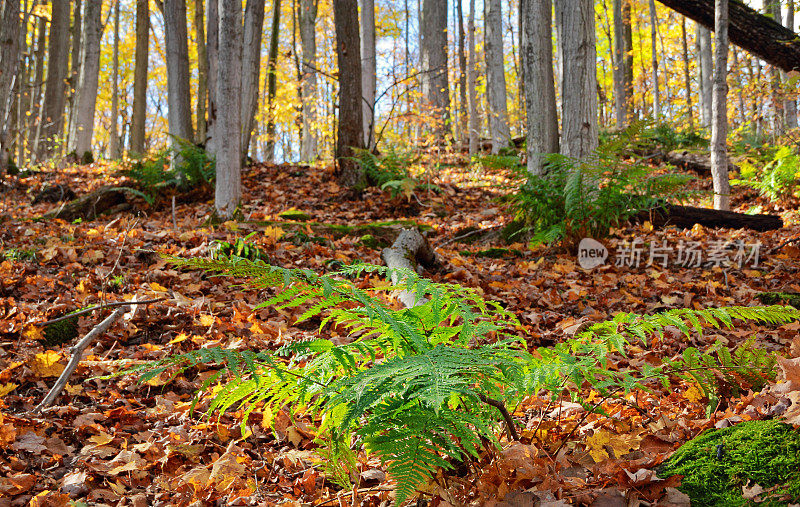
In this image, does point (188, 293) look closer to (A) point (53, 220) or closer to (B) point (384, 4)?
(A) point (53, 220)

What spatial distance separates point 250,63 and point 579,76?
633 cm

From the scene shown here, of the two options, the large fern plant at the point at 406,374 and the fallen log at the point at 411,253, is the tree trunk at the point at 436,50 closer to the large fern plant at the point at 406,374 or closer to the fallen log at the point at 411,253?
the fallen log at the point at 411,253

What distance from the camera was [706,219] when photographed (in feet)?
19.1

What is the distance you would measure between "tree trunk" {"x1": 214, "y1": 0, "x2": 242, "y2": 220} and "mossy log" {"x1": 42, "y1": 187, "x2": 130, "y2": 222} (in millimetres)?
2306

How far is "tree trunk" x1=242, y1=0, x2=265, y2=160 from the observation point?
29.6 ft

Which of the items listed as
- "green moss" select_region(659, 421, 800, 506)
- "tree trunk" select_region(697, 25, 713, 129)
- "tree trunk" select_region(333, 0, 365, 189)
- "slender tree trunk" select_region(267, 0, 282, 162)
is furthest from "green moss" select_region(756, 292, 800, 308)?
"slender tree trunk" select_region(267, 0, 282, 162)

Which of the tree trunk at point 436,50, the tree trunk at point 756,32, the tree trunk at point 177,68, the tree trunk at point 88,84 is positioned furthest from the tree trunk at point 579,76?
the tree trunk at point 88,84

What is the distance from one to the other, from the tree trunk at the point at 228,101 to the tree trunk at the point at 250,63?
3.30 metres

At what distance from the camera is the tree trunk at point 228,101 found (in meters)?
5.82

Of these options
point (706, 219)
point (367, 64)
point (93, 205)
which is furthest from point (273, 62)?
point (706, 219)

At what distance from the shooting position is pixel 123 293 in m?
3.87

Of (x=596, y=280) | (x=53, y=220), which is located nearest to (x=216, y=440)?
(x=596, y=280)

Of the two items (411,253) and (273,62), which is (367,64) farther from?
(411,253)

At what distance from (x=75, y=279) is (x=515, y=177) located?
14.3 ft
